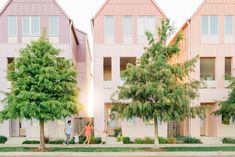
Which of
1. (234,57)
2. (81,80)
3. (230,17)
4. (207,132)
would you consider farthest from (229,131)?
(81,80)

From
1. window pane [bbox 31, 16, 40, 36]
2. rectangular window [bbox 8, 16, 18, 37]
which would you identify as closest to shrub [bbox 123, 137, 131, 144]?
window pane [bbox 31, 16, 40, 36]

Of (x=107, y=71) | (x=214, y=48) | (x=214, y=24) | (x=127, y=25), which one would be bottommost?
(x=107, y=71)

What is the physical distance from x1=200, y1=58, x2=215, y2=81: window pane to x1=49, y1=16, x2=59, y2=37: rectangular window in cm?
1179

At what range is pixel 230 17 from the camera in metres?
29.0

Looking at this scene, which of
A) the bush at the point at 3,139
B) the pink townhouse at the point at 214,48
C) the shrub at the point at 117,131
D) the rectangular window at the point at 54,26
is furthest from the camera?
the shrub at the point at 117,131

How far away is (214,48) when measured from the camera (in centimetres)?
2877

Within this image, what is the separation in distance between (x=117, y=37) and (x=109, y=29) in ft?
3.02

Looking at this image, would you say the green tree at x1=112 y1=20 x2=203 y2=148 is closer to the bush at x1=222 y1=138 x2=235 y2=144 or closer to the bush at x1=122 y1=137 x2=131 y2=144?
the bush at x1=122 y1=137 x2=131 y2=144

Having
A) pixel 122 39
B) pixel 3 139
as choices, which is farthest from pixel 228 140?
pixel 3 139

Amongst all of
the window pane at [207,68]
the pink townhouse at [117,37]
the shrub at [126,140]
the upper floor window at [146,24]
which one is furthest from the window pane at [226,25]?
the shrub at [126,140]

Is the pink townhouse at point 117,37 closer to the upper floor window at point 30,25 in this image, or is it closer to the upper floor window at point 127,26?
the upper floor window at point 127,26

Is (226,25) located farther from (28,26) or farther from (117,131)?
(28,26)

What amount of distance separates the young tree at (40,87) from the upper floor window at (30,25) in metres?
6.98

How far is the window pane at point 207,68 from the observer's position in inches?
1157
